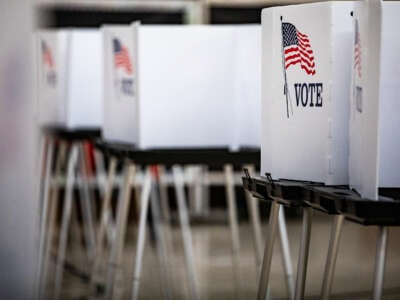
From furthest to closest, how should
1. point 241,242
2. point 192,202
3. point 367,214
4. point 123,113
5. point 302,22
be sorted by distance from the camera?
point 192,202
point 241,242
point 123,113
point 302,22
point 367,214

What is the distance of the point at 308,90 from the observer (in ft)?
10.1

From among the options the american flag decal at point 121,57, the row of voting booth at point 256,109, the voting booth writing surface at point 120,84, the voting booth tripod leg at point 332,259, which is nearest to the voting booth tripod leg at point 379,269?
the row of voting booth at point 256,109

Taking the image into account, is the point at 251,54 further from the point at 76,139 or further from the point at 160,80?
the point at 76,139

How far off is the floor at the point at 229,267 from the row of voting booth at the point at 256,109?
257 mm

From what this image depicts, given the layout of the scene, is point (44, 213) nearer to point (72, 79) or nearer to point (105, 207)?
point (105, 207)

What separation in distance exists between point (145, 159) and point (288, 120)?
4.68 feet

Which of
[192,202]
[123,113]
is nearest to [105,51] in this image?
[123,113]

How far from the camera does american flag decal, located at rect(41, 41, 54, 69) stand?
253 inches

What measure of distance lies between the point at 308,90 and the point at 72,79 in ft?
11.2

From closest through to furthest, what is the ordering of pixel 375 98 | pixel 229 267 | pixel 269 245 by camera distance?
pixel 375 98, pixel 269 245, pixel 229 267

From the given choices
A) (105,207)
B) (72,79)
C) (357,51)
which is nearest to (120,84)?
(105,207)

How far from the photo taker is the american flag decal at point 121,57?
4906 mm

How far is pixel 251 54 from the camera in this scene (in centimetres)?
472

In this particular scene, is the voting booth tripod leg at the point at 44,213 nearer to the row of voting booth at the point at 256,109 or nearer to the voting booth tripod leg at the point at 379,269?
the row of voting booth at the point at 256,109
